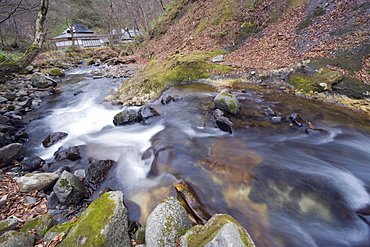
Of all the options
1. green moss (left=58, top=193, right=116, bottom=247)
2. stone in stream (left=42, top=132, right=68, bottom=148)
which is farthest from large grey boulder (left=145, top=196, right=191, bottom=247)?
stone in stream (left=42, top=132, right=68, bottom=148)

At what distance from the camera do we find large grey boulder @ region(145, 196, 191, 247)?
2488mm

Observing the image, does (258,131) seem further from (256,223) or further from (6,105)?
(6,105)

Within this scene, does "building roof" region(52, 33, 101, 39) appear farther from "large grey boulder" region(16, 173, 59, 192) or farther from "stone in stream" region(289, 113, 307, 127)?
"stone in stream" region(289, 113, 307, 127)

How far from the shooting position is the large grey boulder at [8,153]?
193 inches

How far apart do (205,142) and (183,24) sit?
18654 mm

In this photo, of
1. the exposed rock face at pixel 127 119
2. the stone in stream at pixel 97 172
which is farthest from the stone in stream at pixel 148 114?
the stone in stream at pixel 97 172

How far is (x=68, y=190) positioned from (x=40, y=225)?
32.3 inches

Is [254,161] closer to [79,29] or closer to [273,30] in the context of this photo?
[273,30]

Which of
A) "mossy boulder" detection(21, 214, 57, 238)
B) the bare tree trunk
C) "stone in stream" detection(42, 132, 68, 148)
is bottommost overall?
"mossy boulder" detection(21, 214, 57, 238)

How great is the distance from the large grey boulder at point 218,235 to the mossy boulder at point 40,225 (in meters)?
2.55

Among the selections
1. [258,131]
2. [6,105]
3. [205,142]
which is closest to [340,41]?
[258,131]

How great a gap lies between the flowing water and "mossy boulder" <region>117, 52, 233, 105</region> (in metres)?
1.16

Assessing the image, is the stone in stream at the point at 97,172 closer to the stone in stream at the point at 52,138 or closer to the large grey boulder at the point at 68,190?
the large grey boulder at the point at 68,190

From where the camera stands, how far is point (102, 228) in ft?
8.13
